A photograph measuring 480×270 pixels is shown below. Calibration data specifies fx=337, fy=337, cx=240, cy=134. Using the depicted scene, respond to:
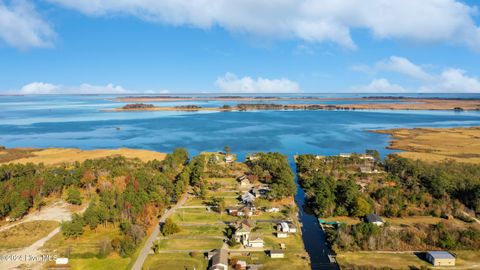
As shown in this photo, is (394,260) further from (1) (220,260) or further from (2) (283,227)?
(1) (220,260)

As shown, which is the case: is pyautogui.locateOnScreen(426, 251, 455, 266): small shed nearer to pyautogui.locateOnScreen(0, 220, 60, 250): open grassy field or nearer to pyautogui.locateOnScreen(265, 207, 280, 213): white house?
pyautogui.locateOnScreen(265, 207, 280, 213): white house

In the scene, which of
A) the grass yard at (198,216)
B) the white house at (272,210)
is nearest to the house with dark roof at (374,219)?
the white house at (272,210)

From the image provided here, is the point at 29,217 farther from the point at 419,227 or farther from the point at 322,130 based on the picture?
the point at 322,130

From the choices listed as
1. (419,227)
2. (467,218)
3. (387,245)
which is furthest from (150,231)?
(467,218)

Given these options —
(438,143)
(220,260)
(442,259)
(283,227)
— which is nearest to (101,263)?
(220,260)

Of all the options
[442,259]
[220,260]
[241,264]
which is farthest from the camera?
[442,259]
